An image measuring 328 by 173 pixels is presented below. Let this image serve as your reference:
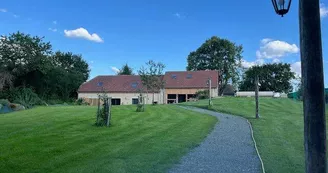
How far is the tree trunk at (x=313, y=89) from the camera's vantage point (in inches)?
94.4

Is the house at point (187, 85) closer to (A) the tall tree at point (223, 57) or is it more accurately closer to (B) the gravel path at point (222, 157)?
(A) the tall tree at point (223, 57)

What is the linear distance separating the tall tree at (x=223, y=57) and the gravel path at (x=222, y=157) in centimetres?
4262

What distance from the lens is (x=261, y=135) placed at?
899 cm

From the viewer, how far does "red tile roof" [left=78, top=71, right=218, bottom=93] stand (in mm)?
38188

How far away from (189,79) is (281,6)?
36.0 m

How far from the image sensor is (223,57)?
167 ft

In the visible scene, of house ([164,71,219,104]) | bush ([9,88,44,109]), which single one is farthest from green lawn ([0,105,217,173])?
house ([164,71,219,104])

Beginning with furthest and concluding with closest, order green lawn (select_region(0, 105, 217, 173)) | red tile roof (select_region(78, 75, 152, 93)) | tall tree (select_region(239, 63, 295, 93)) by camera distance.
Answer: tall tree (select_region(239, 63, 295, 93)), red tile roof (select_region(78, 75, 152, 93)), green lawn (select_region(0, 105, 217, 173))

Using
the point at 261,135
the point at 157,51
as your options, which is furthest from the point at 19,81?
the point at 261,135

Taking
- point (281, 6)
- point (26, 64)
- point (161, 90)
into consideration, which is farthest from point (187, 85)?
point (281, 6)

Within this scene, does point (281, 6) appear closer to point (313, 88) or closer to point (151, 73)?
point (313, 88)

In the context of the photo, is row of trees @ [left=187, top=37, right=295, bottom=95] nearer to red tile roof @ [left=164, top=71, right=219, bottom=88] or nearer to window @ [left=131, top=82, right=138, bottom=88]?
red tile roof @ [left=164, top=71, right=219, bottom=88]

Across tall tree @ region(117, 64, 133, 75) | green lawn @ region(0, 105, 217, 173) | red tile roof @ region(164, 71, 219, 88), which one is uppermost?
tall tree @ region(117, 64, 133, 75)

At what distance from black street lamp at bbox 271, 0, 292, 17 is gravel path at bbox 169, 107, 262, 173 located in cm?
290
